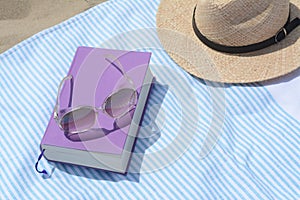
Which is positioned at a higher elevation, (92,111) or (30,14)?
(92,111)

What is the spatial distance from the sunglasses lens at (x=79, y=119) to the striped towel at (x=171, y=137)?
0.28 feet

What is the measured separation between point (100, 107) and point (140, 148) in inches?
4.3

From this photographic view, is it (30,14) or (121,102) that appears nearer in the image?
(121,102)

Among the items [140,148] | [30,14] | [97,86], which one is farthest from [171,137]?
[30,14]

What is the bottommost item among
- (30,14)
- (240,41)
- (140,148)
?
(30,14)

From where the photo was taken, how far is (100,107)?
92 cm

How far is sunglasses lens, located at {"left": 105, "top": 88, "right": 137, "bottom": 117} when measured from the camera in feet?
3.00

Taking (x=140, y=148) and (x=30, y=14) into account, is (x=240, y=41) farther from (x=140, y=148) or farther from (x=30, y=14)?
(x=30, y=14)

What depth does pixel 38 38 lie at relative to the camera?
1156mm

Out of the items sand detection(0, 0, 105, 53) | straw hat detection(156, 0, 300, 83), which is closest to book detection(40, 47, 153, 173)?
straw hat detection(156, 0, 300, 83)

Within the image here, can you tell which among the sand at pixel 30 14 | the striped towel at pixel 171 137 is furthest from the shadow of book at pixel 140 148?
the sand at pixel 30 14

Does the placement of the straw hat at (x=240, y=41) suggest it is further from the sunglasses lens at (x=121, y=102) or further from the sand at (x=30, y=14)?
the sand at (x=30, y=14)

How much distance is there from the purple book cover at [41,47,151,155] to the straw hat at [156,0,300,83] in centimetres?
13

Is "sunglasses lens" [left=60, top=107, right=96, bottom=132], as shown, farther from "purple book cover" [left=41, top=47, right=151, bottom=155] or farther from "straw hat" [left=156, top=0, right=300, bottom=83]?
"straw hat" [left=156, top=0, right=300, bottom=83]
